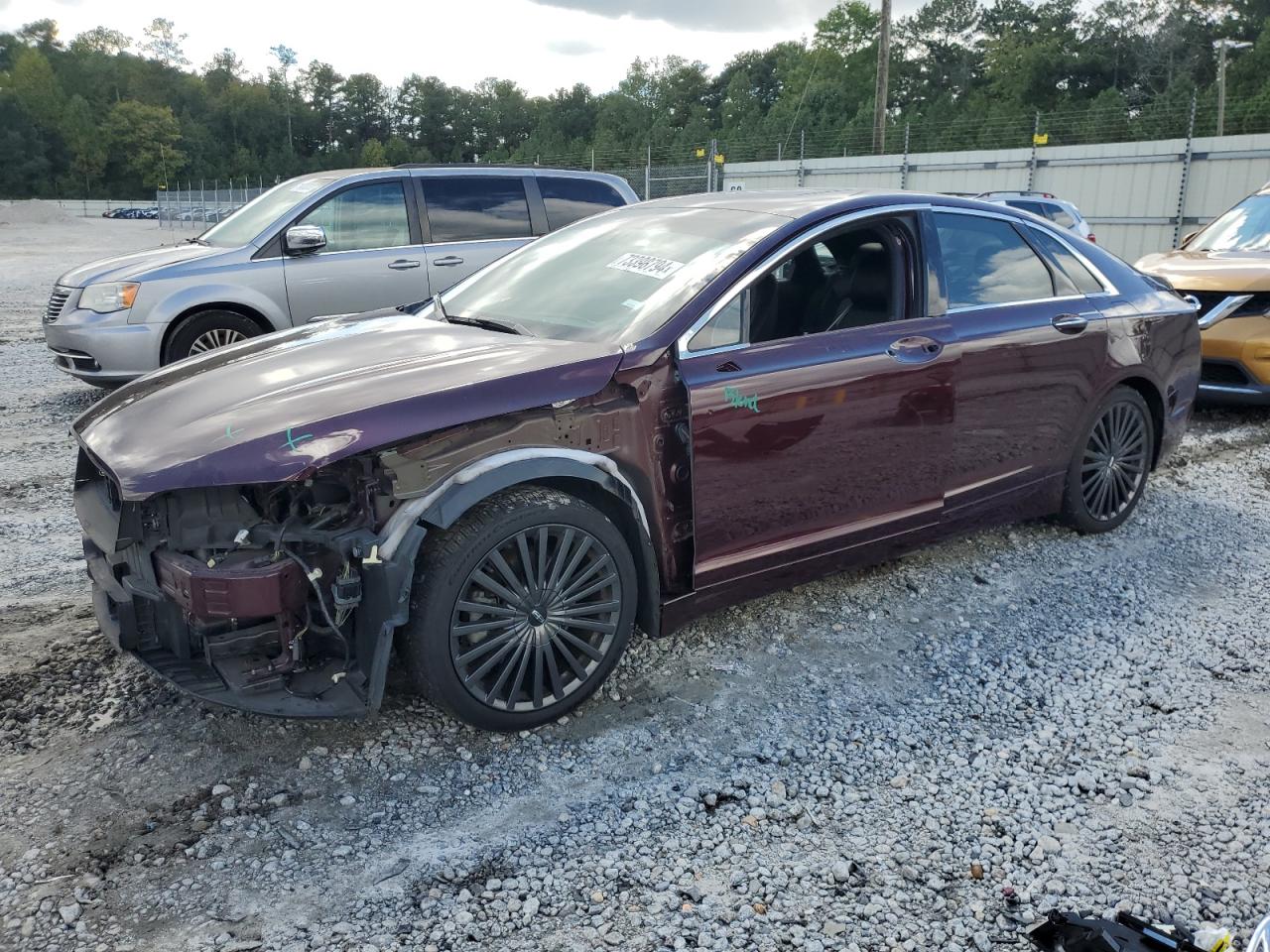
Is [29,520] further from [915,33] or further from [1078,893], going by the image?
[915,33]

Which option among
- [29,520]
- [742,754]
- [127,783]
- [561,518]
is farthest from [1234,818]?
[29,520]

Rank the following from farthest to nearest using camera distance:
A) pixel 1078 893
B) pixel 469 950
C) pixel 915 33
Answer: pixel 915 33
pixel 1078 893
pixel 469 950

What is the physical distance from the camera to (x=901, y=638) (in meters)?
4.01

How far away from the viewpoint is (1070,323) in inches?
182

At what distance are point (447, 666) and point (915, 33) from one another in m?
83.8

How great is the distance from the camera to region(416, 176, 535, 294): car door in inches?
325

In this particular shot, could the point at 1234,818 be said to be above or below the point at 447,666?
below

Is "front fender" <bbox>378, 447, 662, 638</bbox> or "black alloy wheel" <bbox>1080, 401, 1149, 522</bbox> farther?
"black alloy wheel" <bbox>1080, 401, 1149, 522</bbox>

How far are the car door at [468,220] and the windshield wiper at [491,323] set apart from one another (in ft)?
13.7

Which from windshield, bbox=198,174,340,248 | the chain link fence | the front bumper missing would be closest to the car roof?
the front bumper missing

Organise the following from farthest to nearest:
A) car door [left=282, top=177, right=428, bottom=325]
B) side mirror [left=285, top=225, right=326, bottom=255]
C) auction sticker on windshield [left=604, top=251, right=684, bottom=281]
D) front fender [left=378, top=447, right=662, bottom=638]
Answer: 1. car door [left=282, top=177, right=428, bottom=325]
2. side mirror [left=285, top=225, right=326, bottom=255]
3. auction sticker on windshield [left=604, top=251, right=684, bottom=281]
4. front fender [left=378, top=447, right=662, bottom=638]

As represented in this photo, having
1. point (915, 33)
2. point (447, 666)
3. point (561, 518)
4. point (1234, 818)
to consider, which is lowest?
point (1234, 818)

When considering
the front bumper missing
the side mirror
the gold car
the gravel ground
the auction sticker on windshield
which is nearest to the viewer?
the gravel ground

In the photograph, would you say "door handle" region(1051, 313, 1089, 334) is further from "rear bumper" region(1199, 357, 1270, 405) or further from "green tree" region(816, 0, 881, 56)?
"green tree" region(816, 0, 881, 56)
